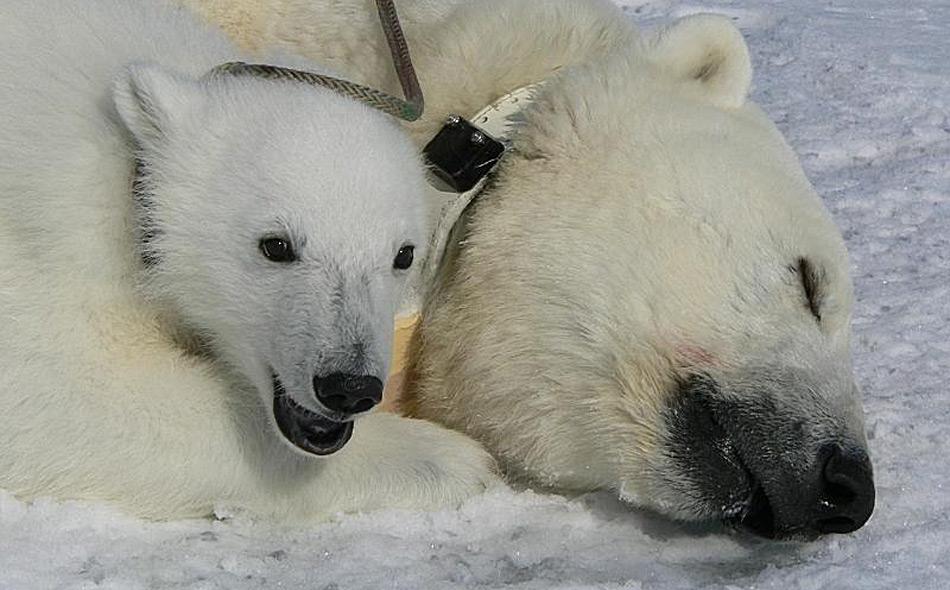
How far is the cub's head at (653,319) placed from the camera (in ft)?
9.05

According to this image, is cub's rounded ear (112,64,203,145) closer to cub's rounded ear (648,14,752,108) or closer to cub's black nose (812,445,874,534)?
cub's rounded ear (648,14,752,108)

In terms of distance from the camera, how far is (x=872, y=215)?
14.1 feet

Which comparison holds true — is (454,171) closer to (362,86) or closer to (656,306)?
(362,86)

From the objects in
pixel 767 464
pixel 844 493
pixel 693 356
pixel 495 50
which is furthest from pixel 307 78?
pixel 844 493

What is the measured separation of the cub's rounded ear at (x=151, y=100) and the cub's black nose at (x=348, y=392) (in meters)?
0.61

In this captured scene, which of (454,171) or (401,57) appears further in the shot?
(401,57)

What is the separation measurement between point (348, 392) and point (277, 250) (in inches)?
13.6

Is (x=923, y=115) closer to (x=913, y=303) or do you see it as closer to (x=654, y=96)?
(x=913, y=303)

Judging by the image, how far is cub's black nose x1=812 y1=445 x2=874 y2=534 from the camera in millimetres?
2586

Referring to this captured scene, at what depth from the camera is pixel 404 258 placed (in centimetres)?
268

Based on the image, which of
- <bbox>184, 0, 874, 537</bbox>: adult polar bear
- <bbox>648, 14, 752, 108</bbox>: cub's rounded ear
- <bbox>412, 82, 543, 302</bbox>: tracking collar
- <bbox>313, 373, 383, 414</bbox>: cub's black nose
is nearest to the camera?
<bbox>313, 373, 383, 414</bbox>: cub's black nose

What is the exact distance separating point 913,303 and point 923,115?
1563 millimetres

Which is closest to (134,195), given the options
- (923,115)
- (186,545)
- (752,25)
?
(186,545)

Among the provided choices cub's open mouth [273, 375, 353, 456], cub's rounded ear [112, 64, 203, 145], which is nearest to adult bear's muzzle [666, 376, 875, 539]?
cub's open mouth [273, 375, 353, 456]
